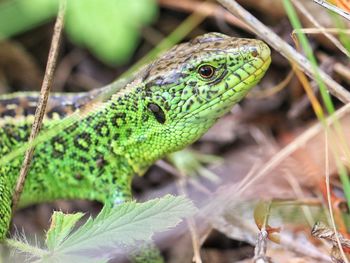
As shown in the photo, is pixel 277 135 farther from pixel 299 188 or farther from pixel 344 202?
pixel 344 202

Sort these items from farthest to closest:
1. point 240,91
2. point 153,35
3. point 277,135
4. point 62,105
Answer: point 153,35
point 277,135
point 62,105
point 240,91

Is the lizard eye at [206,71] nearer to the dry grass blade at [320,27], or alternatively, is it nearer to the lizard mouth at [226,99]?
the lizard mouth at [226,99]

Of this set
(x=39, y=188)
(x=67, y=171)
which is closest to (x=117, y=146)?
(x=67, y=171)

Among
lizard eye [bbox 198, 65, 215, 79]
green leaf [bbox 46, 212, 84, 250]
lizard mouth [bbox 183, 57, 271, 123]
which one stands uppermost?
lizard eye [bbox 198, 65, 215, 79]

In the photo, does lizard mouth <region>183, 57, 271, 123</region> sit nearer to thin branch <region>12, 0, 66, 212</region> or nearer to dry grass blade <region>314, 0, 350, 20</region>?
dry grass blade <region>314, 0, 350, 20</region>

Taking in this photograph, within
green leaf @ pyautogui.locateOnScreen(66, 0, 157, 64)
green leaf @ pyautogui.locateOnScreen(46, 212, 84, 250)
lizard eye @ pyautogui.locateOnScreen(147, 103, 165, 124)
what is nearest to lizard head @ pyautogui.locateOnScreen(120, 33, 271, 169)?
lizard eye @ pyautogui.locateOnScreen(147, 103, 165, 124)

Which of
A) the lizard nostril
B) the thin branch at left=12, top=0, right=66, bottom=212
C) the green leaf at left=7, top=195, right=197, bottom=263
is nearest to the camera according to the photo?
the green leaf at left=7, top=195, right=197, bottom=263

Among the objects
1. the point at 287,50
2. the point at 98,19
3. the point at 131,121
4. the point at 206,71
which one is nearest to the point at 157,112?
the point at 131,121
